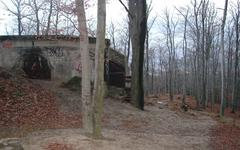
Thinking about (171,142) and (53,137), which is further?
(171,142)

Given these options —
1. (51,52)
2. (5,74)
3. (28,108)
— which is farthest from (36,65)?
(28,108)

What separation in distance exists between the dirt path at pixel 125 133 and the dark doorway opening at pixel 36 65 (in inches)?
51.2

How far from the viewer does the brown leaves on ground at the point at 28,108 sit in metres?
14.5

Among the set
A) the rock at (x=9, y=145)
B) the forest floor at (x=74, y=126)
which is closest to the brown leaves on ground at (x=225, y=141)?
the forest floor at (x=74, y=126)

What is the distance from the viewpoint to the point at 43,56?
23.0m

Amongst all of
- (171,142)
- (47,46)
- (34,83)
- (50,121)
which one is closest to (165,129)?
(171,142)

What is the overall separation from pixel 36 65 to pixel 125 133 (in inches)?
437

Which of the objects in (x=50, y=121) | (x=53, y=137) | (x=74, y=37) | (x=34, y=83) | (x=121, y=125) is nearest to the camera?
(x=53, y=137)

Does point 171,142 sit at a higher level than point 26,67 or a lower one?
lower

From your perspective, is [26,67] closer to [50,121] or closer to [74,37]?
[74,37]

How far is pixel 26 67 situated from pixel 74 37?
11.5 feet

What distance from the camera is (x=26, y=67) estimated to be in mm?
22891

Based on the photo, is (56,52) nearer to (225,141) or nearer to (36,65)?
(36,65)

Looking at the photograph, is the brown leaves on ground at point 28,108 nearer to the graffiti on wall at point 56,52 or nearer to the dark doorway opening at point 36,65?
the dark doorway opening at point 36,65
